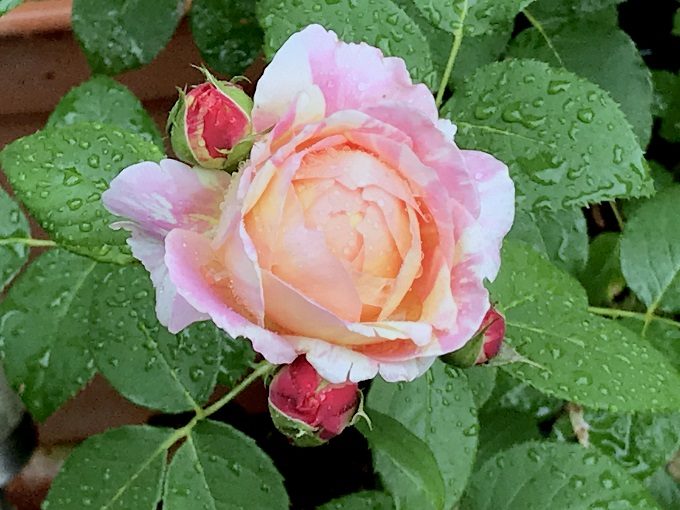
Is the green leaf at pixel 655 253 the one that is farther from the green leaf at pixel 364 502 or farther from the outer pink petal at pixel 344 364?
the outer pink petal at pixel 344 364

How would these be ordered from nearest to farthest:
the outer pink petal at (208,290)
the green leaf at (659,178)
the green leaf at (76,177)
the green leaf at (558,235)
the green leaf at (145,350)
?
the outer pink petal at (208,290), the green leaf at (76,177), the green leaf at (145,350), the green leaf at (558,235), the green leaf at (659,178)

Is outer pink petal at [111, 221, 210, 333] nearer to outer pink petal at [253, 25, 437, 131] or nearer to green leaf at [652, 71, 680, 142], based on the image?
outer pink petal at [253, 25, 437, 131]

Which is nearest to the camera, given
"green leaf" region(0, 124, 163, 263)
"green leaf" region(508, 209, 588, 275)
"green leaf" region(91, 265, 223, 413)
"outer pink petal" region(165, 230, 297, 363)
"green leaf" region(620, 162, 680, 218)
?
"outer pink petal" region(165, 230, 297, 363)

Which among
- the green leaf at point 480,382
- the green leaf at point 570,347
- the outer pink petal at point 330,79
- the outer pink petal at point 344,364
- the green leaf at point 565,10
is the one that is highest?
the outer pink petal at point 330,79

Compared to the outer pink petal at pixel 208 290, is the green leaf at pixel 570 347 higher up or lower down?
lower down

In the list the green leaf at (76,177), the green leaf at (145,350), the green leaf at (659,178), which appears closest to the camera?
the green leaf at (76,177)

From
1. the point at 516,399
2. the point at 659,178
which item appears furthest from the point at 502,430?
the point at 659,178

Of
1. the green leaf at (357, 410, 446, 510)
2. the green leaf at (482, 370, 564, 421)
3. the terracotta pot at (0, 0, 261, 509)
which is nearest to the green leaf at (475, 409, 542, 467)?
the green leaf at (482, 370, 564, 421)

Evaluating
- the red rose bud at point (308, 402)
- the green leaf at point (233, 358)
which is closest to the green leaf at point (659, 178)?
the green leaf at point (233, 358)
